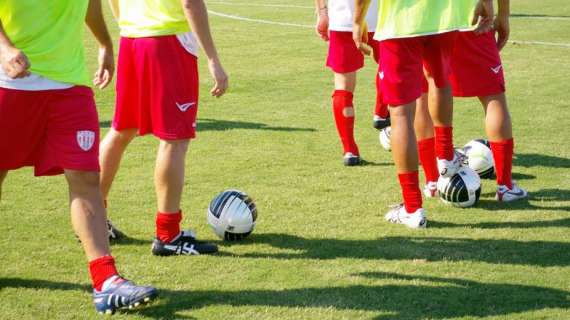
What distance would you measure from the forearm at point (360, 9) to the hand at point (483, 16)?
82 centimetres

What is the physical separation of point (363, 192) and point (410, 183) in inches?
42.4

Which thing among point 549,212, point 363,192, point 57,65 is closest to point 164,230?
point 57,65

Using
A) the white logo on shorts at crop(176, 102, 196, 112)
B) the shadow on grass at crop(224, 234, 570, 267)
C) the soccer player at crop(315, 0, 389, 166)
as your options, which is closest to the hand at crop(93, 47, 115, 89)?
the white logo on shorts at crop(176, 102, 196, 112)

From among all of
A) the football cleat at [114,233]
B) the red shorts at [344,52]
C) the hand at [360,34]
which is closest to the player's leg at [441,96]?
the hand at [360,34]

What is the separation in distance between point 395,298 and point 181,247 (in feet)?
4.92

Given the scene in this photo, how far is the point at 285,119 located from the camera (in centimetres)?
1038

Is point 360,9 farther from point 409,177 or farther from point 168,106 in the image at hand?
point 168,106

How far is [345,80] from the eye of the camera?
28.4 feet

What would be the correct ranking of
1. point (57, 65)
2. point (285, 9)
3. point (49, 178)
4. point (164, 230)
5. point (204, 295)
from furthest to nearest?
point (285, 9) < point (49, 178) < point (164, 230) < point (204, 295) < point (57, 65)

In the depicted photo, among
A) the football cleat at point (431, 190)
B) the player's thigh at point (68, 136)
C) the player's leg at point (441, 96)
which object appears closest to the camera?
the player's thigh at point (68, 136)

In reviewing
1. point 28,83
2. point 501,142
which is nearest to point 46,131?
point 28,83

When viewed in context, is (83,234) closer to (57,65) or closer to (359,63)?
(57,65)

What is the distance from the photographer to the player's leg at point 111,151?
19.8 ft

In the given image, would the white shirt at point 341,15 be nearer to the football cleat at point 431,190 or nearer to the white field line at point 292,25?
the football cleat at point 431,190
